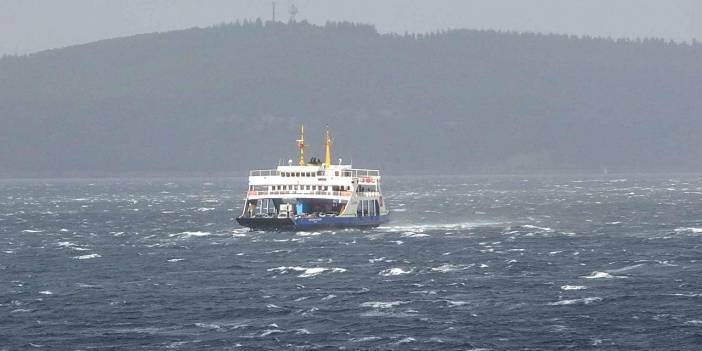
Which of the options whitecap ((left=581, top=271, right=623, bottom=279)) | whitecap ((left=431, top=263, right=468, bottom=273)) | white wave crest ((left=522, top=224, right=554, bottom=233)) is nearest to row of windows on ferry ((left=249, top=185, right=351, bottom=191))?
white wave crest ((left=522, top=224, right=554, bottom=233))

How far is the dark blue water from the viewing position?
77938 mm

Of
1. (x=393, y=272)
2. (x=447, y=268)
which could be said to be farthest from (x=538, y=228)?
(x=393, y=272)

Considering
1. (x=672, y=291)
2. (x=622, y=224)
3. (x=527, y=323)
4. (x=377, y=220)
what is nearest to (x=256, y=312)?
(x=527, y=323)

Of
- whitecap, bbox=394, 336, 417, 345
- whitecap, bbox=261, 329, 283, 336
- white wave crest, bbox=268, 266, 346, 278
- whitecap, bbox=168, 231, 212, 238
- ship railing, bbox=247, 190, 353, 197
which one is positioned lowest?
whitecap, bbox=394, 336, 417, 345

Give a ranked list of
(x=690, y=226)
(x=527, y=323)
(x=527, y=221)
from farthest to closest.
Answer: (x=527, y=221), (x=690, y=226), (x=527, y=323)

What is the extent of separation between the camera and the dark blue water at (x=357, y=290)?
77938 millimetres

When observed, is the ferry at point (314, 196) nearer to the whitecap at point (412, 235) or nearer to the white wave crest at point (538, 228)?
the whitecap at point (412, 235)

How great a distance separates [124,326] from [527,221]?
9893cm

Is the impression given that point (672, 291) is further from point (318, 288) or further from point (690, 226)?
point (690, 226)

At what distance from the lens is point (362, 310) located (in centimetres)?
8725

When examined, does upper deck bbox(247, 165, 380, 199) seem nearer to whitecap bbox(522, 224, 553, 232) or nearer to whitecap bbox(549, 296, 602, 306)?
whitecap bbox(522, 224, 553, 232)

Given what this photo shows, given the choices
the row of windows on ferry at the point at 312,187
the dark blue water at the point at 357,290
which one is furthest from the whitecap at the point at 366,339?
the row of windows on ferry at the point at 312,187

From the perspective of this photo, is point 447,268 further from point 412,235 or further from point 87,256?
point 412,235

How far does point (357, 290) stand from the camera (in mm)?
96688
